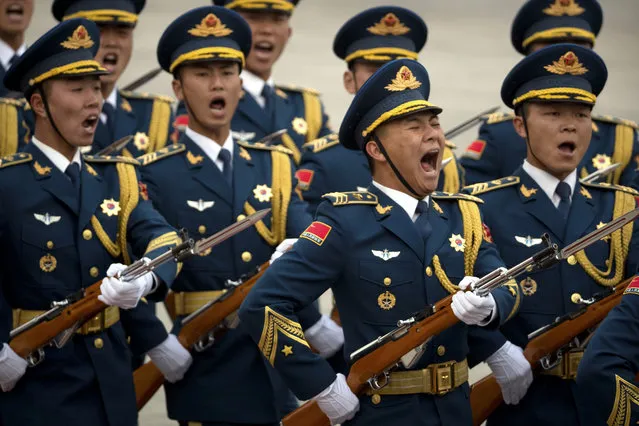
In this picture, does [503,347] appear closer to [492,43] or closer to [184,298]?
[184,298]

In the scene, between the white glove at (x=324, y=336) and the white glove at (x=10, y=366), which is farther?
the white glove at (x=324, y=336)

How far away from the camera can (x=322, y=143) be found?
9164mm

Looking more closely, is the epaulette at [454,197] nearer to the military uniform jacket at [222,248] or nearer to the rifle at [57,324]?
the rifle at [57,324]

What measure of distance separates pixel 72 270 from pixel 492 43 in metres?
10.7

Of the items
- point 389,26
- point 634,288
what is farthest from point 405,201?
point 389,26

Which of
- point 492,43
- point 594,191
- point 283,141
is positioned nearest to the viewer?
point 594,191

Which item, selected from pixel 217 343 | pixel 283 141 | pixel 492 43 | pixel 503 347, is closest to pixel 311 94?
pixel 283 141

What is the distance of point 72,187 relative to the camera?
24.9ft

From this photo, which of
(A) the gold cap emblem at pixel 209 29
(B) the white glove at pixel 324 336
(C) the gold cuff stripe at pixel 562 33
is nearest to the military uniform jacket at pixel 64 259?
(B) the white glove at pixel 324 336

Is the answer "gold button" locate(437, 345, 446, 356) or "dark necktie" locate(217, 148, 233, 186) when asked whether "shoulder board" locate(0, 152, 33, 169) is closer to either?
"dark necktie" locate(217, 148, 233, 186)

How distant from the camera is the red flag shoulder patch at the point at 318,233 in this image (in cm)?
674

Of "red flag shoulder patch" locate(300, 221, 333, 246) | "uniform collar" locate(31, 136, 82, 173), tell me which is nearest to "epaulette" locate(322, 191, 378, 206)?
"red flag shoulder patch" locate(300, 221, 333, 246)

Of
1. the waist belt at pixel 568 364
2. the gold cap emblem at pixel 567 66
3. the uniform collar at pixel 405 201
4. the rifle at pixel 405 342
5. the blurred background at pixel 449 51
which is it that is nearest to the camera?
the rifle at pixel 405 342

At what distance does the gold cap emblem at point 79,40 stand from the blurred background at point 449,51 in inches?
296
